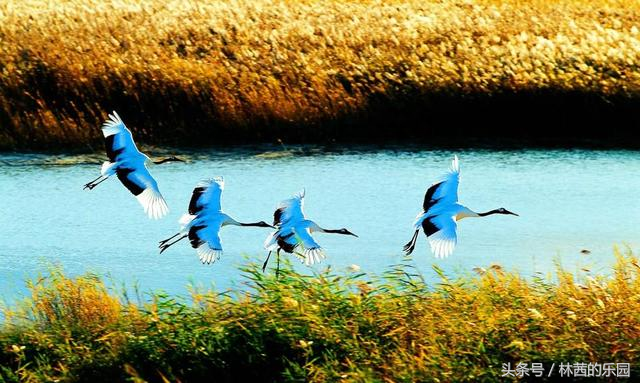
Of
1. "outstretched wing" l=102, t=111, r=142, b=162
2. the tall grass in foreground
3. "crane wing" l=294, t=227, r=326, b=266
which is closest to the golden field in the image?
the tall grass in foreground

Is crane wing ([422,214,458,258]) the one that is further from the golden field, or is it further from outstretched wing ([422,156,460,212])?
the golden field

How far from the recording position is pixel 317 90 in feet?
40.1

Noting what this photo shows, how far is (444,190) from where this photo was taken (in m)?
4.46

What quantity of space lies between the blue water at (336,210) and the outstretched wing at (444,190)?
1.74 metres

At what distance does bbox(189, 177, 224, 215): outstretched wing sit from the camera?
14.2 feet

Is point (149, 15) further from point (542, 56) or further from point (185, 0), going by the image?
point (542, 56)

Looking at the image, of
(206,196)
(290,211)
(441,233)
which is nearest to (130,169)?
(206,196)

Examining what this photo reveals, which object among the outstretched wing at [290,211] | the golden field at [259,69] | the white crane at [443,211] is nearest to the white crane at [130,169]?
the outstretched wing at [290,211]

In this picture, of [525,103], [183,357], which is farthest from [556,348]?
[525,103]

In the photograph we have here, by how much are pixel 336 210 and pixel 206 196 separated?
13.5ft

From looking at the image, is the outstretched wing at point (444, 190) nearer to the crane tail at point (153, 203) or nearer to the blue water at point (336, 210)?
the crane tail at point (153, 203)

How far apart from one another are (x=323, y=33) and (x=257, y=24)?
0.98 m

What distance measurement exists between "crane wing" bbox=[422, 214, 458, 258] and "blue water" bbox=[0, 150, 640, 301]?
1746 millimetres

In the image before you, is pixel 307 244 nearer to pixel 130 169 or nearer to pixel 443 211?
pixel 443 211
